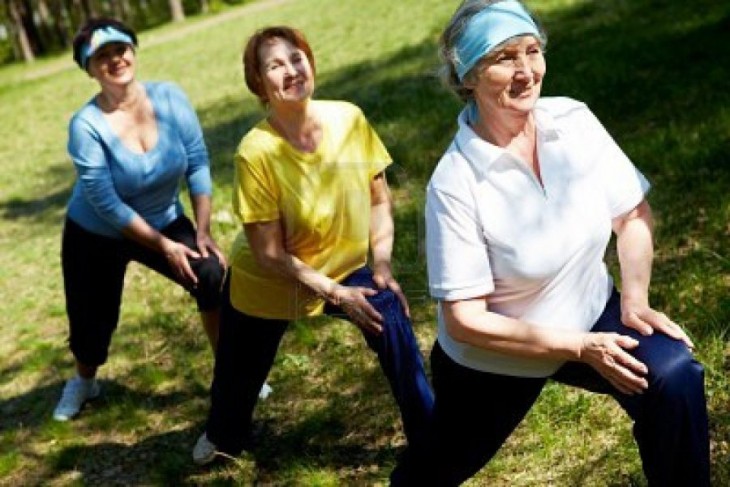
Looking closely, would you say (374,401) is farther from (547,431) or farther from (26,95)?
(26,95)

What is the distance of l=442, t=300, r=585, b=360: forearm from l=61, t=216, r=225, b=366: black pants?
7.78 feet

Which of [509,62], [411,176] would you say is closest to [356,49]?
[411,176]

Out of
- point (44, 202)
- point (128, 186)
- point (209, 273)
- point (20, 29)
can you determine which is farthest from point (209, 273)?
point (20, 29)

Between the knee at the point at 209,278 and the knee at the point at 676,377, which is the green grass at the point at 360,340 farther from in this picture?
the knee at the point at 676,377

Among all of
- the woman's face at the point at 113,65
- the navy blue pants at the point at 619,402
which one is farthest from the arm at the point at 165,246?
the navy blue pants at the point at 619,402

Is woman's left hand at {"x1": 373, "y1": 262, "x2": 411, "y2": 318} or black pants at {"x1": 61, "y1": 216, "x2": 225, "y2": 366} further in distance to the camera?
black pants at {"x1": 61, "y1": 216, "x2": 225, "y2": 366}

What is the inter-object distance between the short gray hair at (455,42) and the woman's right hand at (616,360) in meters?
0.78

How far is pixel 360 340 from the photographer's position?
18.6 feet

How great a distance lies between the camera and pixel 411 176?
323 inches

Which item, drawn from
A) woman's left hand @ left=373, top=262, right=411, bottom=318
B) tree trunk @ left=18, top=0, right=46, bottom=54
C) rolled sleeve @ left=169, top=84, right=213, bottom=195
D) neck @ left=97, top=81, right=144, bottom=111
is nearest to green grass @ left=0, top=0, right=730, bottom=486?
woman's left hand @ left=373, top=262, right=411, bottom=318

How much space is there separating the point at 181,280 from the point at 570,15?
10.4 m

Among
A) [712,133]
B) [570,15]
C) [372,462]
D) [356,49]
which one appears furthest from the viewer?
[356,49]

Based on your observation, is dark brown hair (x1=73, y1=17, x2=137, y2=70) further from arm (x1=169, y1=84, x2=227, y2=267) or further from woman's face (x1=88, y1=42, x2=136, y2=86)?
arm (x1=169, y1=84, x2=227, y2=267)

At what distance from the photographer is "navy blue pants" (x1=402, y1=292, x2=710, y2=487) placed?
2.61 metres
